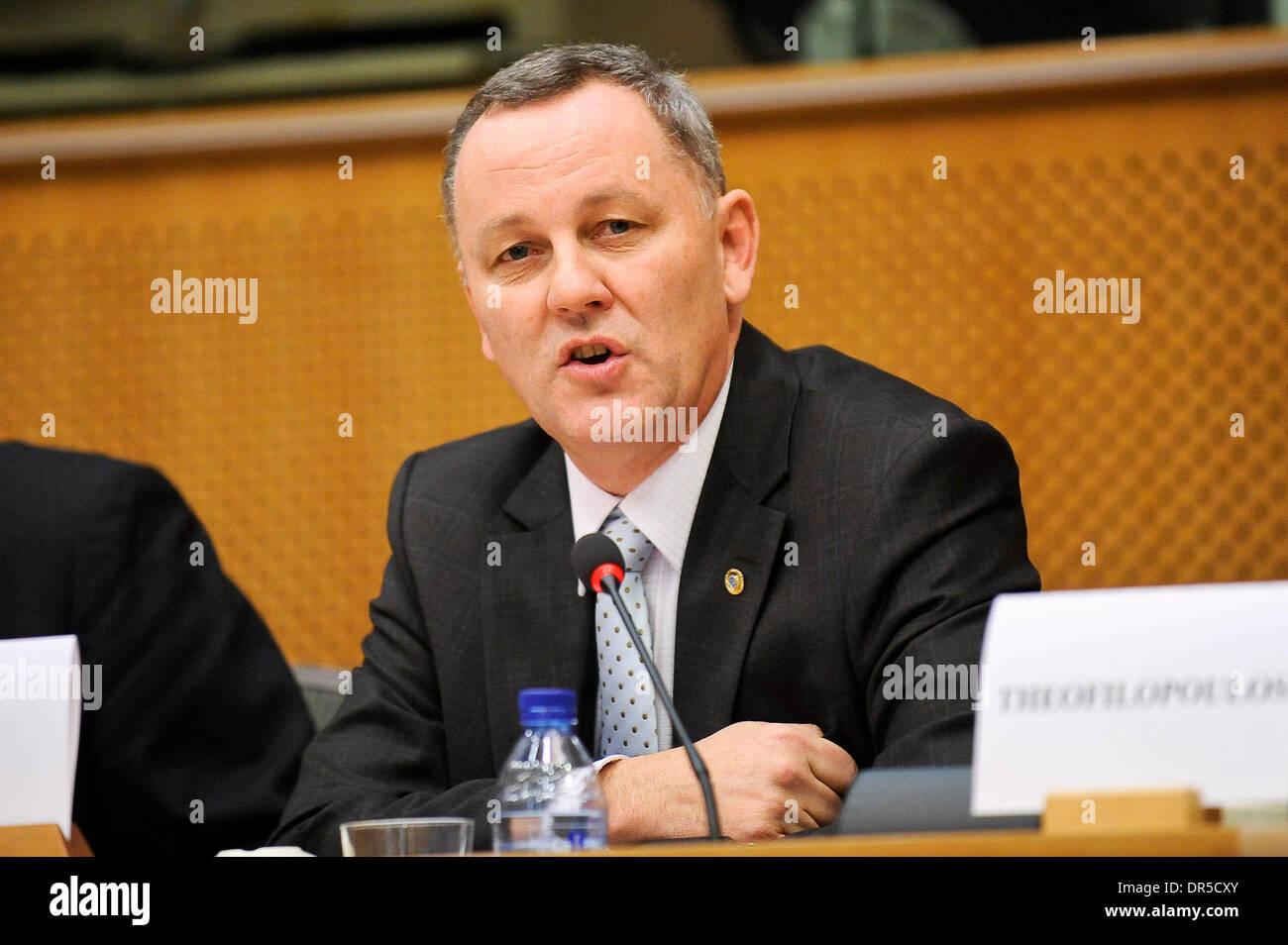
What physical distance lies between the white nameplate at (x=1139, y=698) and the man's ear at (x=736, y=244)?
117 cm

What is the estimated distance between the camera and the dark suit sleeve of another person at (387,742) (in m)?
1.87

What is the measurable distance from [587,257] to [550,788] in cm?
72

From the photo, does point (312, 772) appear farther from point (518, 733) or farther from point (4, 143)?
point (4, 143)

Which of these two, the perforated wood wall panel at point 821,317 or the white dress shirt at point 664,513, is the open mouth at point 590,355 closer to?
the white dress shirt at point 664,513

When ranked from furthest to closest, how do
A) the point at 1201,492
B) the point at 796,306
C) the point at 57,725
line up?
the point at 796,306, the point at 1201,492, the point at 57,725

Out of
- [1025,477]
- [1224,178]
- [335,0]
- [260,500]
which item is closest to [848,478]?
[1025,477]

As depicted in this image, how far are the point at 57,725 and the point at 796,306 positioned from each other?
8.30ft

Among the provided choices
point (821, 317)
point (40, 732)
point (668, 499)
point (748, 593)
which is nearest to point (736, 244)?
point (668, 499)

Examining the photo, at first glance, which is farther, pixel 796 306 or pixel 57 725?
pixel 796 306

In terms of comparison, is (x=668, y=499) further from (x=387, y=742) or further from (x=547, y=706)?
(x=547, y=706)

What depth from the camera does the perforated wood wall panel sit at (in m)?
3.38

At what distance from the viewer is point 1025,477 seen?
3.44 m

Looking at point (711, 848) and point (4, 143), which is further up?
point (4, 143)
